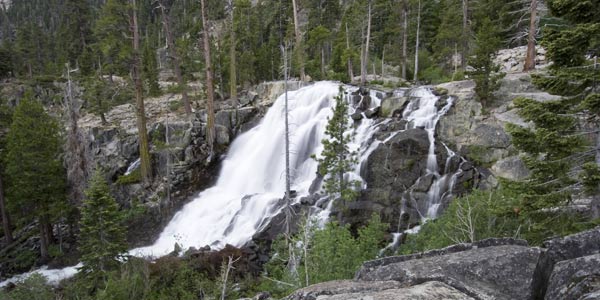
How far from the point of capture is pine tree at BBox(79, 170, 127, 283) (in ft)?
49.9

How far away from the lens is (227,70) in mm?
34031

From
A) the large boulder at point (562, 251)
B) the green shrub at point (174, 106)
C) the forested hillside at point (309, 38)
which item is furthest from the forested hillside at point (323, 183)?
the forested hillside at point (309, 38)

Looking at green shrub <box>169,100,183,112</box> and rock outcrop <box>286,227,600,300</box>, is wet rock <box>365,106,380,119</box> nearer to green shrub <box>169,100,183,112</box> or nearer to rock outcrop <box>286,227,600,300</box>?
green shrub <box>169,100,183,112</box>

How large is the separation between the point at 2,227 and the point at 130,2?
1782cm

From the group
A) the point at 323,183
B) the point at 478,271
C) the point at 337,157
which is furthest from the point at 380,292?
the point at 323,183

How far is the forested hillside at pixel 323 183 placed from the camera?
300 inches

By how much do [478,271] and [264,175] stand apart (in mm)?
17843

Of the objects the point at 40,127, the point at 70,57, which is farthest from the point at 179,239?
the point at 70,57

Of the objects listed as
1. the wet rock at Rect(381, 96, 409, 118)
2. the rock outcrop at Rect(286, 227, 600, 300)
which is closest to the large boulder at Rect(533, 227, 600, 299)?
the rock outcrop at Rect(286, 227, 600, 300)

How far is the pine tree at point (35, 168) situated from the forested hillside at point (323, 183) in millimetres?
115

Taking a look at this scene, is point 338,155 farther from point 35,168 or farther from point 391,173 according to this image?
point 35,168

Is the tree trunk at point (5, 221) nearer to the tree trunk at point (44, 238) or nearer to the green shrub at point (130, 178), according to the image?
the tree trunk at point (44, 238)

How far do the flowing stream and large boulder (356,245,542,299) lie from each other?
11.8 metres

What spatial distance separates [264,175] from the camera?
2150 centimetres
